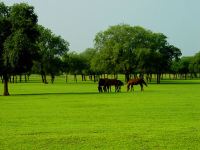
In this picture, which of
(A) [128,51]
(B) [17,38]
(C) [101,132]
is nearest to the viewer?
(C) [101,132]

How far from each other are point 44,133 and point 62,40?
109 metres

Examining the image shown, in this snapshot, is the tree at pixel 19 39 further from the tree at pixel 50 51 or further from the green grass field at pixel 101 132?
the tree at pixel 50 51

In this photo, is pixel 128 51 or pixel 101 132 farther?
pixel 128 51

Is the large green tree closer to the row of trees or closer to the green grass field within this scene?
the row of trees

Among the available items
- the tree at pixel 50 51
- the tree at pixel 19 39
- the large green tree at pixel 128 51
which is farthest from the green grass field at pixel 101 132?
the tree at pixel 50 51

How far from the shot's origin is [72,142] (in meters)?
16.5

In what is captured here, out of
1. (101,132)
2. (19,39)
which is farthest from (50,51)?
(101,132)

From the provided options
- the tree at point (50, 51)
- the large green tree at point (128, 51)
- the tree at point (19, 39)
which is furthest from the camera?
the tree at point (50, 51)

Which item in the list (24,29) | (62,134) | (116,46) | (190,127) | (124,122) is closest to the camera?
(62,134)

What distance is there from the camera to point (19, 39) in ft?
189

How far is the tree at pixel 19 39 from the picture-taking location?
57500 mm

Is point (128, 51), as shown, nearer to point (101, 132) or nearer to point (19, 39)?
point (19, 39)

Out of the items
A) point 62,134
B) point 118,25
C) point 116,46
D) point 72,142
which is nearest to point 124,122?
point 62,134

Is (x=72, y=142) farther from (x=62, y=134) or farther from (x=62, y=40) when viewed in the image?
(x=62, y=40)
